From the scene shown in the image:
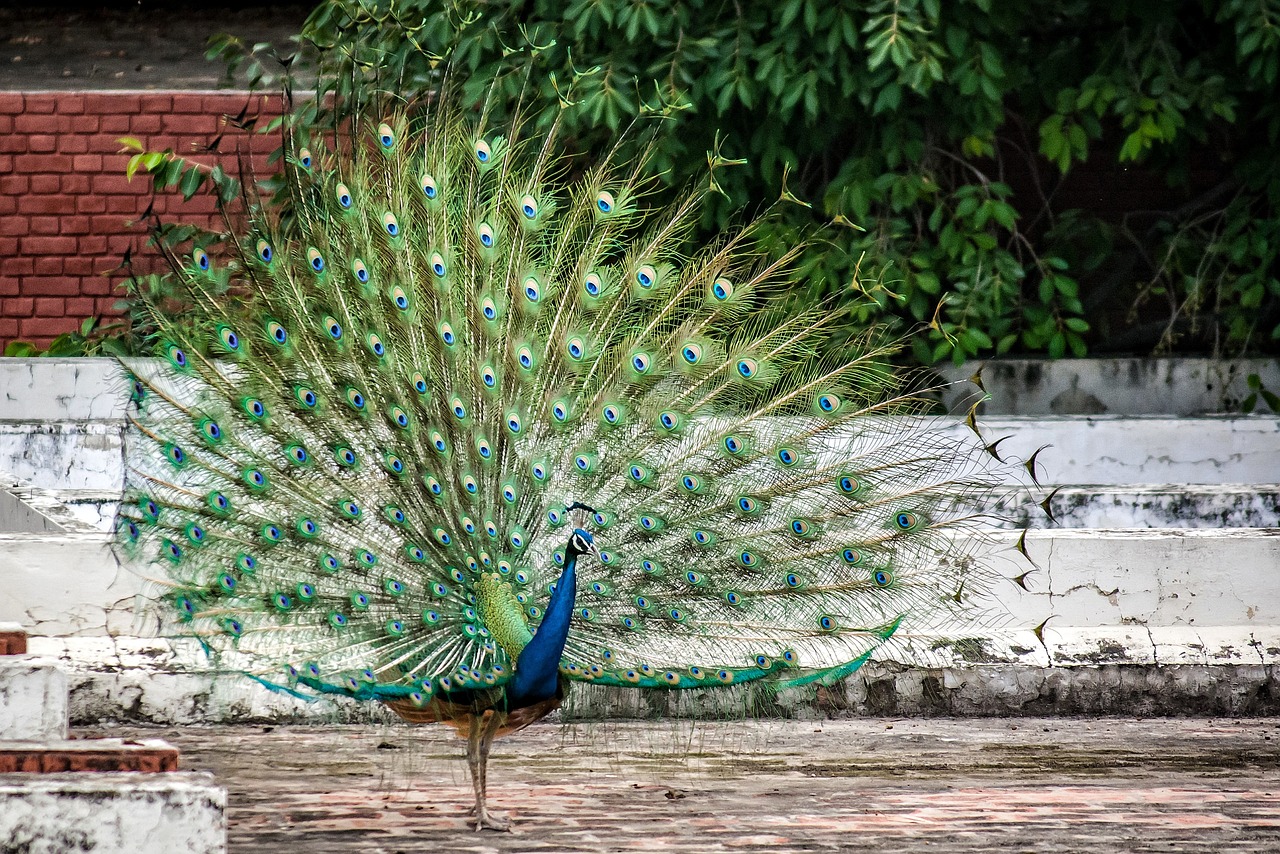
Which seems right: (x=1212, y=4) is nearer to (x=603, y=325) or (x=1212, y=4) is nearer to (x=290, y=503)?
(x=603, y=325)

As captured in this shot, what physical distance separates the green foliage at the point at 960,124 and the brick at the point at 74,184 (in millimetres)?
1545

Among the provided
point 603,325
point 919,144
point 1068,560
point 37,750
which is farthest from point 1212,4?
point 37,750

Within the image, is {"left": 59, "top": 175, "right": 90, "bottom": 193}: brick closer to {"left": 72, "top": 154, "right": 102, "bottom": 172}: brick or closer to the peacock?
{"left": 72, "top": 154, "right": 102, "bottom": 172}: brick

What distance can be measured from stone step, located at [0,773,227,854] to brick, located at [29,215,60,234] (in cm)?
900

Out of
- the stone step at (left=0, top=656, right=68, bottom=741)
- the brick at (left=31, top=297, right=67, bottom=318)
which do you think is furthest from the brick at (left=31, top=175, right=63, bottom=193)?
the stone step at (left=0, top=656, right=68, bottom=741)

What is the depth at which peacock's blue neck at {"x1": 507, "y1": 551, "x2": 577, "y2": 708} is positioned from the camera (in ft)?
15.1

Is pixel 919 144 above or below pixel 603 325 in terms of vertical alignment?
above

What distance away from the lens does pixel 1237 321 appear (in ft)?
36.4

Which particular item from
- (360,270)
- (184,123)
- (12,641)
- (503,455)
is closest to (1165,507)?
(503,455)

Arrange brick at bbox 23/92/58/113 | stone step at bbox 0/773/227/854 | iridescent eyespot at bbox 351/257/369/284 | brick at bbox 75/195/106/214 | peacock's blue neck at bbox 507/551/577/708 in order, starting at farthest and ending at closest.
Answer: brick at bbox 75/195/106/214
brick at bbox 23/92/58/113
iridescent eyespot at bbox 351/257/369/284
peacock's blue neck at bbox 507/551/577/708
stone step at bbox 0/773/227/854

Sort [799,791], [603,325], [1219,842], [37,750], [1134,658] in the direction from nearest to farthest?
[37,750] < [1219,842] < [603,325] < [799,791] < [1134,658]

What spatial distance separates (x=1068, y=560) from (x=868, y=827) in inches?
108

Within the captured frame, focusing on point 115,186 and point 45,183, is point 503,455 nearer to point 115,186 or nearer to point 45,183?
point 115,186

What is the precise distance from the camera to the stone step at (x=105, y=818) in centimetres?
352
